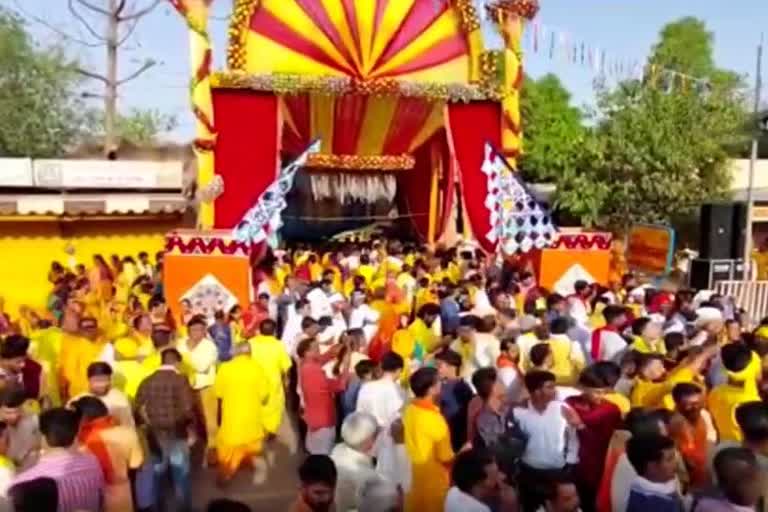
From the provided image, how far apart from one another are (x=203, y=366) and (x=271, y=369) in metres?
0.48

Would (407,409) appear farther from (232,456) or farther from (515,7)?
(515,7)

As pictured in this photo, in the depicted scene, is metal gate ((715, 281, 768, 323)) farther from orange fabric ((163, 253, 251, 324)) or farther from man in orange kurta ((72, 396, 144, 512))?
man in orange kurta ((72, 396, 144, 512))

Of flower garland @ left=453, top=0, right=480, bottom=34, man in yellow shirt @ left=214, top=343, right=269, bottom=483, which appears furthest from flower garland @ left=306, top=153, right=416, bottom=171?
man in yellow shirt @ left=214, top=343, right=269, bottom=483

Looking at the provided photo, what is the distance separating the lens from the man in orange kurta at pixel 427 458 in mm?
4590

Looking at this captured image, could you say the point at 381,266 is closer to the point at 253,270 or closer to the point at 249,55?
the point at 253,270

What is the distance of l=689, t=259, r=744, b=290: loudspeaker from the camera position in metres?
13.5

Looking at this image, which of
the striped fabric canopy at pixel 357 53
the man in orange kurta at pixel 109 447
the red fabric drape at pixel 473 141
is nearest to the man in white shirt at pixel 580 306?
the man in orange kurta at pixel 109 447

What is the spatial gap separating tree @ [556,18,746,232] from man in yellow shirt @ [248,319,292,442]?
1465 centimetres

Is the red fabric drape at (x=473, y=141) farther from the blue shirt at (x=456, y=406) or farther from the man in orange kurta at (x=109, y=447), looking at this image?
the man in orange kurta at (x=109, y=447)

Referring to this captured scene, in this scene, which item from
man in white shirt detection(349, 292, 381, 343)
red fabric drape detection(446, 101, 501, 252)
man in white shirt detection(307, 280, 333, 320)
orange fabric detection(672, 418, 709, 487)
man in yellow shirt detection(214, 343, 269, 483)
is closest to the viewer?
orange fabric detection(672, 418, 709, 487)

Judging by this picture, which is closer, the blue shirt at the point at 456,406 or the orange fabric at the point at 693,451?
the orange fabric at the point at 693,451

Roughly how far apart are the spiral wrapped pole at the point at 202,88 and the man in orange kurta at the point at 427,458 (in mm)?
9304

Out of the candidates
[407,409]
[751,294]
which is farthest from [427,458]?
[751,294]

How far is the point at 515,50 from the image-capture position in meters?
15.1
